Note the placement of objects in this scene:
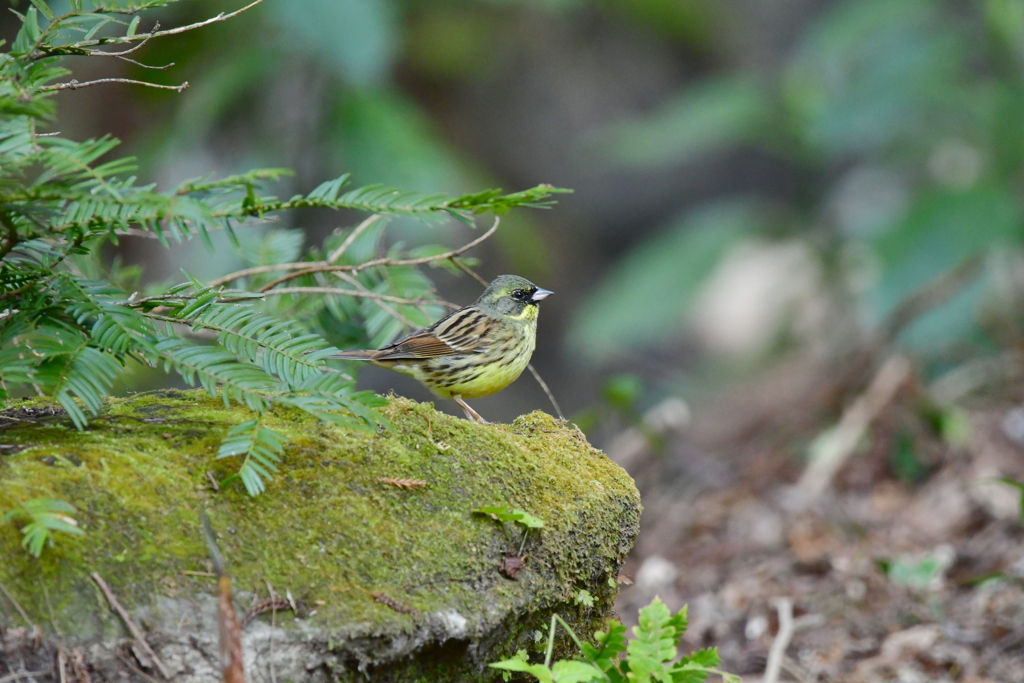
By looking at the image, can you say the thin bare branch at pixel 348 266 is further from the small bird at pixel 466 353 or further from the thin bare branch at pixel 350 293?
the small bird at pixel 466 353

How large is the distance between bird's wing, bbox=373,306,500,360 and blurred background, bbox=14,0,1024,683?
1.59 meters

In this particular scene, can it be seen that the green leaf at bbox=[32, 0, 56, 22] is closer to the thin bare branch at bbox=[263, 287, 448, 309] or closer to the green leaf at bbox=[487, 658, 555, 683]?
the thin bare branch at bbox=[263, 287, 448, 309]

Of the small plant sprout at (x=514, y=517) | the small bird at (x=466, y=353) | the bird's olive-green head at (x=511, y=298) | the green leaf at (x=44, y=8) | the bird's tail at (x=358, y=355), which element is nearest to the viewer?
the green leaf at (x=44, y=8)

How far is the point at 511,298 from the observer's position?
14.0 ft

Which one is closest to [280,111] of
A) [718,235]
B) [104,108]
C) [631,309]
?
[104,108]

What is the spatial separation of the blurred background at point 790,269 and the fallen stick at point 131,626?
342 centimetres

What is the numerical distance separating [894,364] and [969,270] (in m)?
1.27

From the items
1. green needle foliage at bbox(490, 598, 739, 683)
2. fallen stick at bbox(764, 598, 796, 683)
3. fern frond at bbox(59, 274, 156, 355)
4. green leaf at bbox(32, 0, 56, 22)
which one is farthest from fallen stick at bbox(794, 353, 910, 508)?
green leaf at bbox(32, 0, 56, 22)

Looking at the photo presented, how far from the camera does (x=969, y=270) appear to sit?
8102 millimetres

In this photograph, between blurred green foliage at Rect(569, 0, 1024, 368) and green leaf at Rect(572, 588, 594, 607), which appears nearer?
green leaf at Rect(572, 588, 594, 607)

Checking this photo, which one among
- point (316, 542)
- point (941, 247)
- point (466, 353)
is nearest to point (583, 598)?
point (316, 542)

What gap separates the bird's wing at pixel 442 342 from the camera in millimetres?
4055

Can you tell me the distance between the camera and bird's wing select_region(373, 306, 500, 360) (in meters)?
4.05

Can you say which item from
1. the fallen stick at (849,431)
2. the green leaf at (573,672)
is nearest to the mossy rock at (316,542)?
the green leaf at (573,672)
